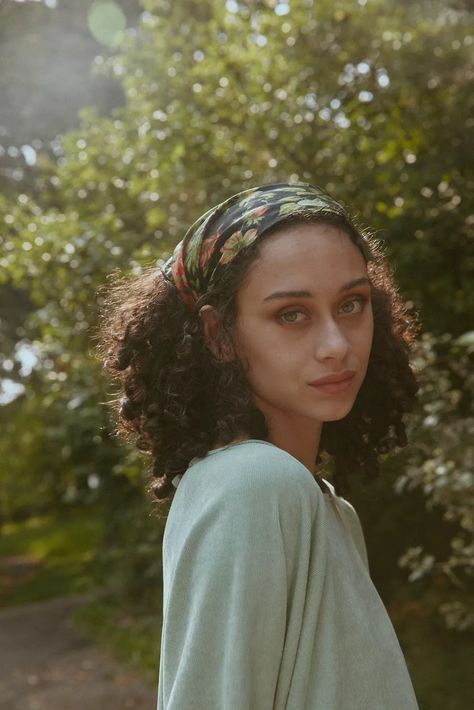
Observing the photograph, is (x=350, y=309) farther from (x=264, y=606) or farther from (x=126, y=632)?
(x=126, y=632)

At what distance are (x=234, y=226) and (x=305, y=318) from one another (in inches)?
9.8

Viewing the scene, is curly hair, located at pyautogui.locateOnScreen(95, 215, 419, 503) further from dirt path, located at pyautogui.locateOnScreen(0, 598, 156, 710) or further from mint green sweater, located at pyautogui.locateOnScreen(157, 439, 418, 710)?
dirt path, located at pyautogui.locateOnScreen(0, 598, 156, 710)

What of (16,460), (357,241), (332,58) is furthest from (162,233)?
(16,460)

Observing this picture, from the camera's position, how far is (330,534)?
5.64 feet

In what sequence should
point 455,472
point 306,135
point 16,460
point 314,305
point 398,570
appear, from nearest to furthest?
point 314,305, point 455,472, point 306,135, point 398,570, point 16,460

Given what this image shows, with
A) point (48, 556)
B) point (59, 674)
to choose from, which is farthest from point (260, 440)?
point (48, 556)

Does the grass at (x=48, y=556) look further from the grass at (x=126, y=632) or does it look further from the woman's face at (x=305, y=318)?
the woman's face at (x=305, y=318)

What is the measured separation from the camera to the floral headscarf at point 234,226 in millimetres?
1834

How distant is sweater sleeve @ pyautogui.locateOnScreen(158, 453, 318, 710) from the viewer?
4.98 ft

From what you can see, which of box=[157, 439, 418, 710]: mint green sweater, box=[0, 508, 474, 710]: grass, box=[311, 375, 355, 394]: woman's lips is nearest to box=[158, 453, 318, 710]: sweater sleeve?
box=[157, 439, 418, 710]: mint green sweater

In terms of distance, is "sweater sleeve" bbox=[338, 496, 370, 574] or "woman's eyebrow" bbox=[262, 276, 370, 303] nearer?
"woman's eyebrow" bbox=[262, 276, 370, 303]

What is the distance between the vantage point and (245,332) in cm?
184

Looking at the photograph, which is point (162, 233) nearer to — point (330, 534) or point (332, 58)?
point (332, 58)

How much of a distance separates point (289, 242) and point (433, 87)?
5111 millimetres
